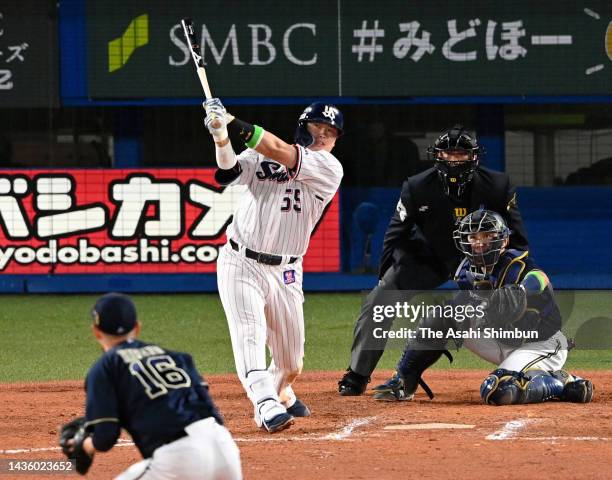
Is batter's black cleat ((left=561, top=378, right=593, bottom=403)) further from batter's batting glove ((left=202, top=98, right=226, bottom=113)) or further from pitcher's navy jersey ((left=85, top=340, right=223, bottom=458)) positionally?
pitcher's navy jersey ((left=85, top=340, right=223, bottom=458))

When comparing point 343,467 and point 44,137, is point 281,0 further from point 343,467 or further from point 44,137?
point 343,467

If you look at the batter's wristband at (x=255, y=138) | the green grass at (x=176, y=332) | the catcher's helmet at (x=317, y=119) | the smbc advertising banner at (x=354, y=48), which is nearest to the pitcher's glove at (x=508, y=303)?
the catcher's helmet at (x=317, y=119)

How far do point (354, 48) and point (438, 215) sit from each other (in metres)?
5.83

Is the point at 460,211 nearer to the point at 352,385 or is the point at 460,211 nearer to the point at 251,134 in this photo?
the point at 352,385

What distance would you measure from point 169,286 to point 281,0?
344cm

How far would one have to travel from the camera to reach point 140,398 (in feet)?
14.9

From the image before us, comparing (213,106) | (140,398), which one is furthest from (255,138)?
(140,398)

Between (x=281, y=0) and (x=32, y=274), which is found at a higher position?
(x=281, y=0)

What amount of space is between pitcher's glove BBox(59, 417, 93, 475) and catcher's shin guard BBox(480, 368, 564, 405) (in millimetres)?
3592

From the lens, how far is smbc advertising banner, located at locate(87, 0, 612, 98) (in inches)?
546

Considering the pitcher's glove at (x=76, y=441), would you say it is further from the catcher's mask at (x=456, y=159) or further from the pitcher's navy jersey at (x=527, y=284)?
the catcher's mask at (x=456, y=159)

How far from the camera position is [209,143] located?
15.6 m

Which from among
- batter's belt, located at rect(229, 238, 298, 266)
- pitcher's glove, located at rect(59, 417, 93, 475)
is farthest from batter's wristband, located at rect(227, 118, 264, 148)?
pitcher's glove, located at rect(59, 417, 93, 475)

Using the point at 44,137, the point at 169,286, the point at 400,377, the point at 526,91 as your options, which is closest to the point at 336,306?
the point at 169,286
